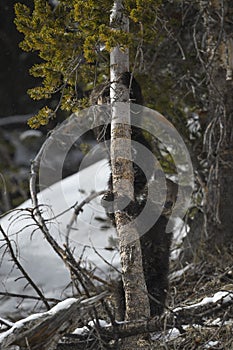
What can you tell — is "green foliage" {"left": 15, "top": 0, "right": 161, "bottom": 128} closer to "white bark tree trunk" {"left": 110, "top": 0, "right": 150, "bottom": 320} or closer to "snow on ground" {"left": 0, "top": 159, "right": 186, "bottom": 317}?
"white bark tree trunk" {"left": 110, "top": 0, "right": 150, "bottom": 320}

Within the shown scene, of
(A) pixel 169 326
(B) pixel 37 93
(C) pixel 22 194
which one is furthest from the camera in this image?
(C) pixel 22 194

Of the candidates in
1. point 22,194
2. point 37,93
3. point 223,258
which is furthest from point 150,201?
point 22,194

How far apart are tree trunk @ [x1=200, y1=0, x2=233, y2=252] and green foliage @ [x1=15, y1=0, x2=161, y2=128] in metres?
1.28

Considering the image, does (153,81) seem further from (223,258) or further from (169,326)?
(169,326)

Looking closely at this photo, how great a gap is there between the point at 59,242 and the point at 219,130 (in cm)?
184

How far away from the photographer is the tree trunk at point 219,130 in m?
4.49

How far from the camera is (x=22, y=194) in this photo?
26.1 ft

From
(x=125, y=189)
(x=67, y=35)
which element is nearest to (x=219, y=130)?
(x=125, y=189)

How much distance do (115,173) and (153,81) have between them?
84.4 inches

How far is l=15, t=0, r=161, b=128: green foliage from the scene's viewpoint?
10.0 feet

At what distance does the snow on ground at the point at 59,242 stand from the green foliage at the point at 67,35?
1.42 metres

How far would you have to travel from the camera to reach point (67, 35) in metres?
3.26

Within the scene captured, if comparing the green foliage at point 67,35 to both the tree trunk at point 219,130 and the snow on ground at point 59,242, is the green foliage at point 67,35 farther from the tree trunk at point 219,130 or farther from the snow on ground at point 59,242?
the snow on ground at point 59,242

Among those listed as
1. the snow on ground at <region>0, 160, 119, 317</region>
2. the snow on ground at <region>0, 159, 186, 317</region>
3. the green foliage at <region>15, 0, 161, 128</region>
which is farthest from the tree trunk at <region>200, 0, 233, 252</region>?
the green foliage at <region>15, 0, 161, 128</region>
